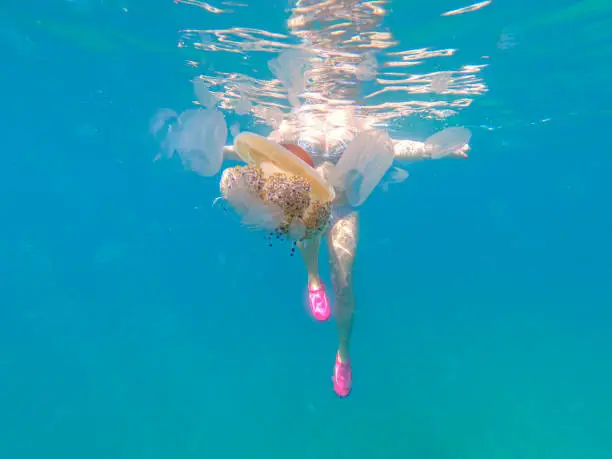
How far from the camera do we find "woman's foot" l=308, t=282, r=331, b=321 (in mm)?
5973

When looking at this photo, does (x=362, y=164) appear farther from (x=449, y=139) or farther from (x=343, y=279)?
(x=343, y=279)

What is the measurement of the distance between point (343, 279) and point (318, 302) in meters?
0.55

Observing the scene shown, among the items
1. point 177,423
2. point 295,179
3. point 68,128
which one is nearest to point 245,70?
point 295,179

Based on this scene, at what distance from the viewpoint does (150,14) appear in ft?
27.3

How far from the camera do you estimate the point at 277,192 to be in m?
3.16

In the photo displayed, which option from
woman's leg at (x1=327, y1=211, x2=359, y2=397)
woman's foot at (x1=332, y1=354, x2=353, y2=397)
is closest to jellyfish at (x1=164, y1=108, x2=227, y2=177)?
woman's leg at (x1=327, y1=211, x2=359, y2=397)

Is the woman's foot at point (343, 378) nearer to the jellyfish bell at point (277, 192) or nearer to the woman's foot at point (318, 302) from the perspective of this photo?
the woman's foot at point (318, 302)

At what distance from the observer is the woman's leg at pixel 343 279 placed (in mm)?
6285

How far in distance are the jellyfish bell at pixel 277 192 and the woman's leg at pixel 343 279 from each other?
111 inches

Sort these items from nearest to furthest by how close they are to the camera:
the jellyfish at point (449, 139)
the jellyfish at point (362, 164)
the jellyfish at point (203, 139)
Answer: the jellyfish at point (362, 164)
the jellyfish at point (203, 139)
the jellyfish at point (449, 139)

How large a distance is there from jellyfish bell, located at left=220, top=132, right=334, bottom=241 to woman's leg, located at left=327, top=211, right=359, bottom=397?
2815 mm

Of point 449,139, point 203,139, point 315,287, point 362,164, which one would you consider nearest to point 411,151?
point 449,139

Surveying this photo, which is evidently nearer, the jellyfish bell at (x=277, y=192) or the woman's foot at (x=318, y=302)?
the jellyfish bell at (x=277, y=192)

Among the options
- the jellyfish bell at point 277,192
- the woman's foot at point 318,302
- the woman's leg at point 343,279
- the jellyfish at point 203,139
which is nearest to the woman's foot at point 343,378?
the woman's leg at point 343,279
